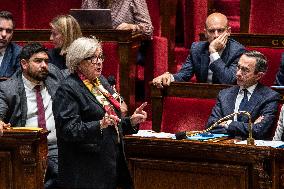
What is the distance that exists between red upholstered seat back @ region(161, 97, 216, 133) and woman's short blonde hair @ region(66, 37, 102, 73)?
0.30 m

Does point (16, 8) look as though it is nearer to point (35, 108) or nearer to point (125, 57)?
point (125, 57)

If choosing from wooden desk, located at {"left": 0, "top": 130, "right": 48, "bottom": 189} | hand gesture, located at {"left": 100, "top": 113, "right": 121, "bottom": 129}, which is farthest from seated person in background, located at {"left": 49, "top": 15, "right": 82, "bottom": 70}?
hand gesture, located at {"left": 100, "top": 113, "right": 121, "bottom": 129}

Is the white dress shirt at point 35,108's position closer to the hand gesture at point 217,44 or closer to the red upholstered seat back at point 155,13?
the hand gesture at point 217,44

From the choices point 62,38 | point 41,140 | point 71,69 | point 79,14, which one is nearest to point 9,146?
point 41,140

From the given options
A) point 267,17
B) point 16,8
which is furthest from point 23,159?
point 16,8

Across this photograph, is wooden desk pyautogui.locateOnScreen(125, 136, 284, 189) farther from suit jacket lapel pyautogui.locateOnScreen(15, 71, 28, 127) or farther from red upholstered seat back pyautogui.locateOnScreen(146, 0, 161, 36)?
red upholstered seat back pyautogui.locateOnScreen(146, 0, 161, 36)

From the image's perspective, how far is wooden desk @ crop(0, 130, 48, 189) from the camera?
4.04 ft

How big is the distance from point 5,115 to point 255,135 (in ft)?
1.46

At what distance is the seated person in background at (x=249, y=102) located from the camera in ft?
4.15

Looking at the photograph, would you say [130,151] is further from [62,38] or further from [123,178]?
[62,38]

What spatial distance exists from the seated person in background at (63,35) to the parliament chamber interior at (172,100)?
106mm

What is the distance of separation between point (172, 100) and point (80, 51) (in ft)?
1.06

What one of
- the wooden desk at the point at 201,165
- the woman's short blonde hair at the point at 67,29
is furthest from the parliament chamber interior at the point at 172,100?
the woman's short blonde hair at the point at 67,29

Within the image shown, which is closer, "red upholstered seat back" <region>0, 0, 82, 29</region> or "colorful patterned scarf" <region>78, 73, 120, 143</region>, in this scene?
"colorful patterned scarf" <region>78, 73, 120, 143</region>
